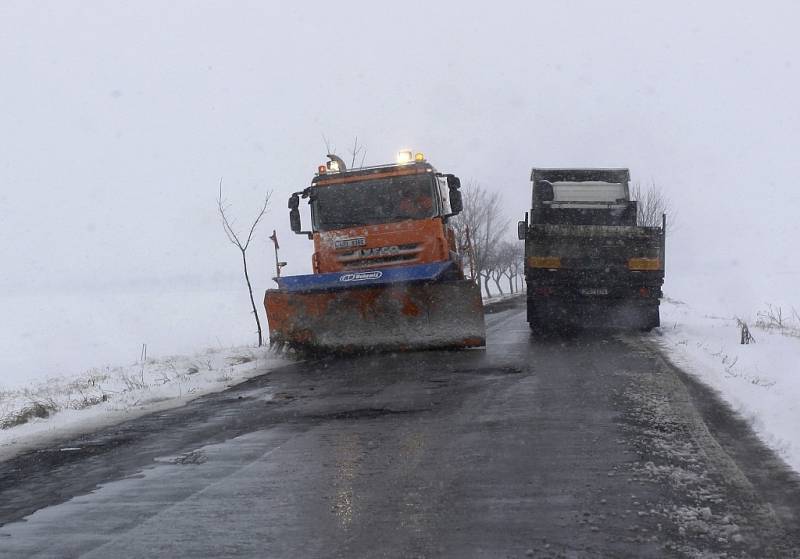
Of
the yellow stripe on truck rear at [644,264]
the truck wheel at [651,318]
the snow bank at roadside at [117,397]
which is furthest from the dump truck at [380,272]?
the truck wheel at [651,318]

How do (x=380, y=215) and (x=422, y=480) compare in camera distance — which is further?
(x=380, y=215)

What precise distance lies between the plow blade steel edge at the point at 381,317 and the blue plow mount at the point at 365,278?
0.17 m

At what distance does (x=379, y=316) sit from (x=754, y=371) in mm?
5633

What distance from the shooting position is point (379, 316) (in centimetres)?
1300

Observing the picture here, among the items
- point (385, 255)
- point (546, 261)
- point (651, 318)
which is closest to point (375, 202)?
point (385, 255)

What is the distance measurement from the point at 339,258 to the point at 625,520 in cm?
978

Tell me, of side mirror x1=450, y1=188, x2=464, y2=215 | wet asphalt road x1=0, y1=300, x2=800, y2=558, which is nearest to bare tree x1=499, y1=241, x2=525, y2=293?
side mirror x1=450, y1=188, x2=464, y2=215

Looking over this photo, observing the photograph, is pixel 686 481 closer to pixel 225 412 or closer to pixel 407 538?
pixel 407 538

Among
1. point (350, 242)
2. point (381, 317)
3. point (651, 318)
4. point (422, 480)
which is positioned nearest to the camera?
point (422, 480)

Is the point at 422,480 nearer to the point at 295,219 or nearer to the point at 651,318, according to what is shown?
the point at 295,219

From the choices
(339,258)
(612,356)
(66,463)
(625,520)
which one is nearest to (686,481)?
(625,520)

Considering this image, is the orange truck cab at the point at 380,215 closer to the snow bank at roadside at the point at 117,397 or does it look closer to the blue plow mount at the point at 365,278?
the blue plow mount at the point at 365,278

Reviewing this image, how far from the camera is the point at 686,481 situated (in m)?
4.88

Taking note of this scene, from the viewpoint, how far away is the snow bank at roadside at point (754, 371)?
639 centimetres
